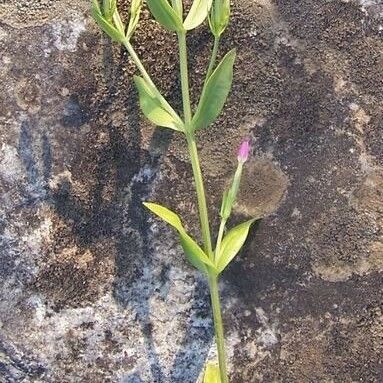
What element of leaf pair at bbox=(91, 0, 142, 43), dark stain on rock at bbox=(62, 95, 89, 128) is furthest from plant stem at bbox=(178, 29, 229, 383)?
dark stain on rock at bbox=(62, 95, 89, 128)

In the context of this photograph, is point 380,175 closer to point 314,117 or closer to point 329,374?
point 314,117

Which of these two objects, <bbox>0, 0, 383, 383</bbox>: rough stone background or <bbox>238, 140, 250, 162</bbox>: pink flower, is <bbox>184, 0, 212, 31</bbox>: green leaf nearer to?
<bbox>0, 0, 383, 383</bbox>: rough stone background

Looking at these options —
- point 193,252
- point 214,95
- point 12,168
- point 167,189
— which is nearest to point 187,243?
point 193,252

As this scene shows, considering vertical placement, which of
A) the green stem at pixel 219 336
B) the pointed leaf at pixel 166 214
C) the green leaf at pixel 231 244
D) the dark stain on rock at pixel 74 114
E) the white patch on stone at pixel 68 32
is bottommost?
the green stem at pixel 219 336

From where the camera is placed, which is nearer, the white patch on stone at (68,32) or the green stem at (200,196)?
the green stem at (200,196)

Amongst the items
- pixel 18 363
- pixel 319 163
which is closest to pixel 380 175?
pixel 319 163

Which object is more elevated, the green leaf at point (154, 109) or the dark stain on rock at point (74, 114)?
the green leaf at point (154, 109)

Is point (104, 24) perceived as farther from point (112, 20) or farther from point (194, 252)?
point (194, 252)

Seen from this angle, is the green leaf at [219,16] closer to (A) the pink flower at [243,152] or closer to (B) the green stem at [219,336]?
(A) the pink flower at [243,152]

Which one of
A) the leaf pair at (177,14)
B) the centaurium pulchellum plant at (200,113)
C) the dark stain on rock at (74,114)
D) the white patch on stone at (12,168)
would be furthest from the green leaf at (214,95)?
the white patch on stone at (12,168)
